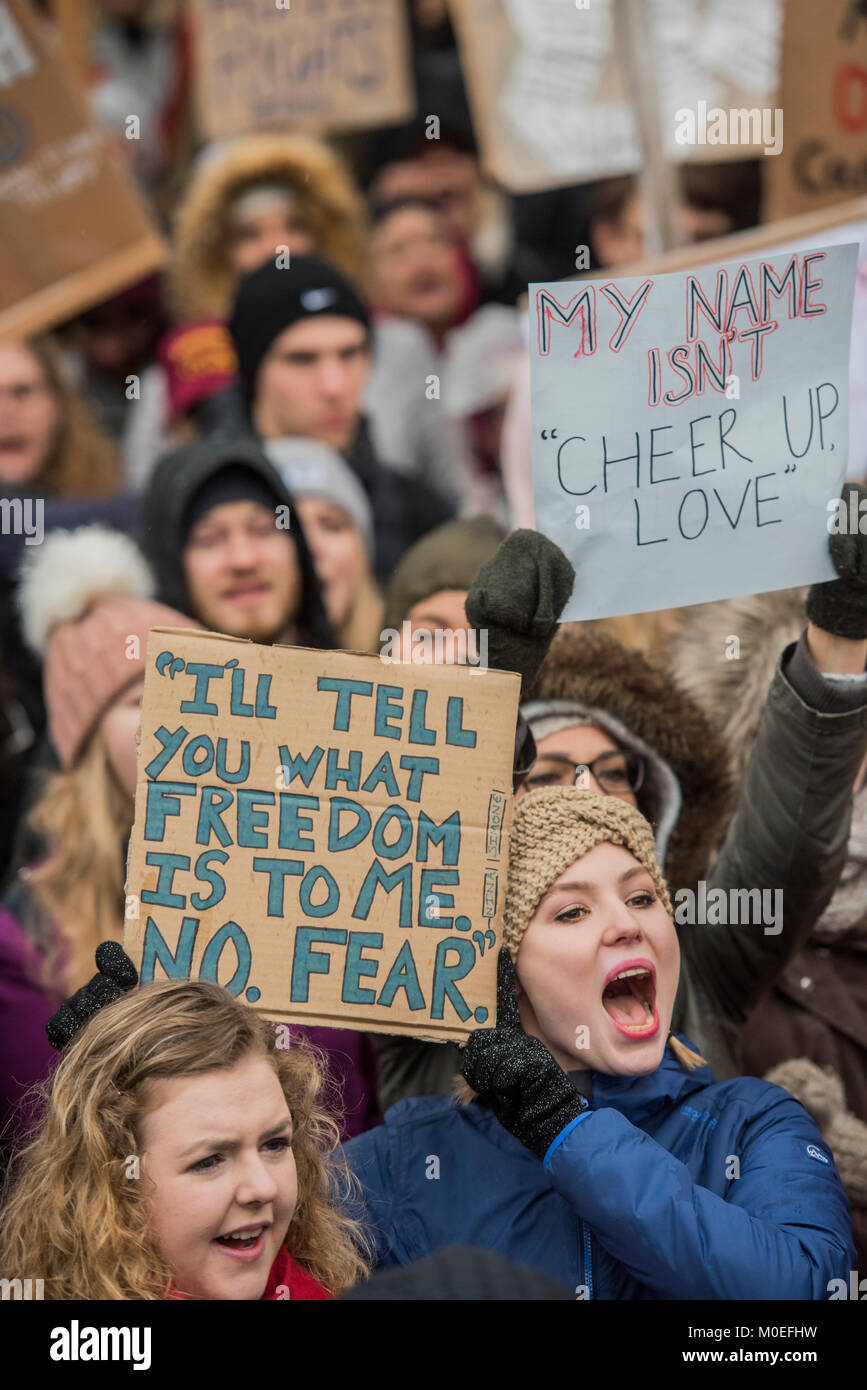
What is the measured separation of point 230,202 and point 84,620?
8.77 feet

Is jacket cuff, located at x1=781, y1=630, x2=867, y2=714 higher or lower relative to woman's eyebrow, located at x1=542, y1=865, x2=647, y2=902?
higher

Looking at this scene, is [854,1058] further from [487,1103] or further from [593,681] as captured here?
[487,1103]

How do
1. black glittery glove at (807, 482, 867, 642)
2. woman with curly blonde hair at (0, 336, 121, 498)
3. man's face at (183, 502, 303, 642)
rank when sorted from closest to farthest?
1. black glittery glove at (807, 482, 867, 642)
2. man's face at (183, 502, 303, 642)
3. woman with curly blonde hair at (0, 336, 121, 498)

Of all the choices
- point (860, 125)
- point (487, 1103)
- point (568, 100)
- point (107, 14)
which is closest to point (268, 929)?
point (487, 1103)

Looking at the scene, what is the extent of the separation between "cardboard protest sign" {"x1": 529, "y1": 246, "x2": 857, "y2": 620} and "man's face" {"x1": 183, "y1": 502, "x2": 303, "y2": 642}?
163 cm

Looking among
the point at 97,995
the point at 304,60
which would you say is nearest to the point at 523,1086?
the point at 97,995

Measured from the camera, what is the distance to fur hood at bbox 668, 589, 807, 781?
3.38 m

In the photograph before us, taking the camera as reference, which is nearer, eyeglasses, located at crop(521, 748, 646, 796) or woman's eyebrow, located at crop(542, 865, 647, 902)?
woman's eyebrow, located at crop(542, 865, 647, 902)

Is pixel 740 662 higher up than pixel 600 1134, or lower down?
higher up

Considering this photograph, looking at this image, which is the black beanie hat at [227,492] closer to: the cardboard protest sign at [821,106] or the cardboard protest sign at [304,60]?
the cardboard protest sign at [821,106]

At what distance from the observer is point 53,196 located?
484 cm

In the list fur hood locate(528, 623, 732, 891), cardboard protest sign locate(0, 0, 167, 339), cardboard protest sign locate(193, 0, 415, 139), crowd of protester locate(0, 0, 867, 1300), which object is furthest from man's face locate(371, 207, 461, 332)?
fur hood locate(528, 623, 732, 891)

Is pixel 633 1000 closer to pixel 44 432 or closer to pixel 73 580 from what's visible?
pixel 73 580

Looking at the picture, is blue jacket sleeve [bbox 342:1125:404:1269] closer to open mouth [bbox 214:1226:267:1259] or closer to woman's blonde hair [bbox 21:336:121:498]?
open mouth [bbox 214:1226:267:1259]
